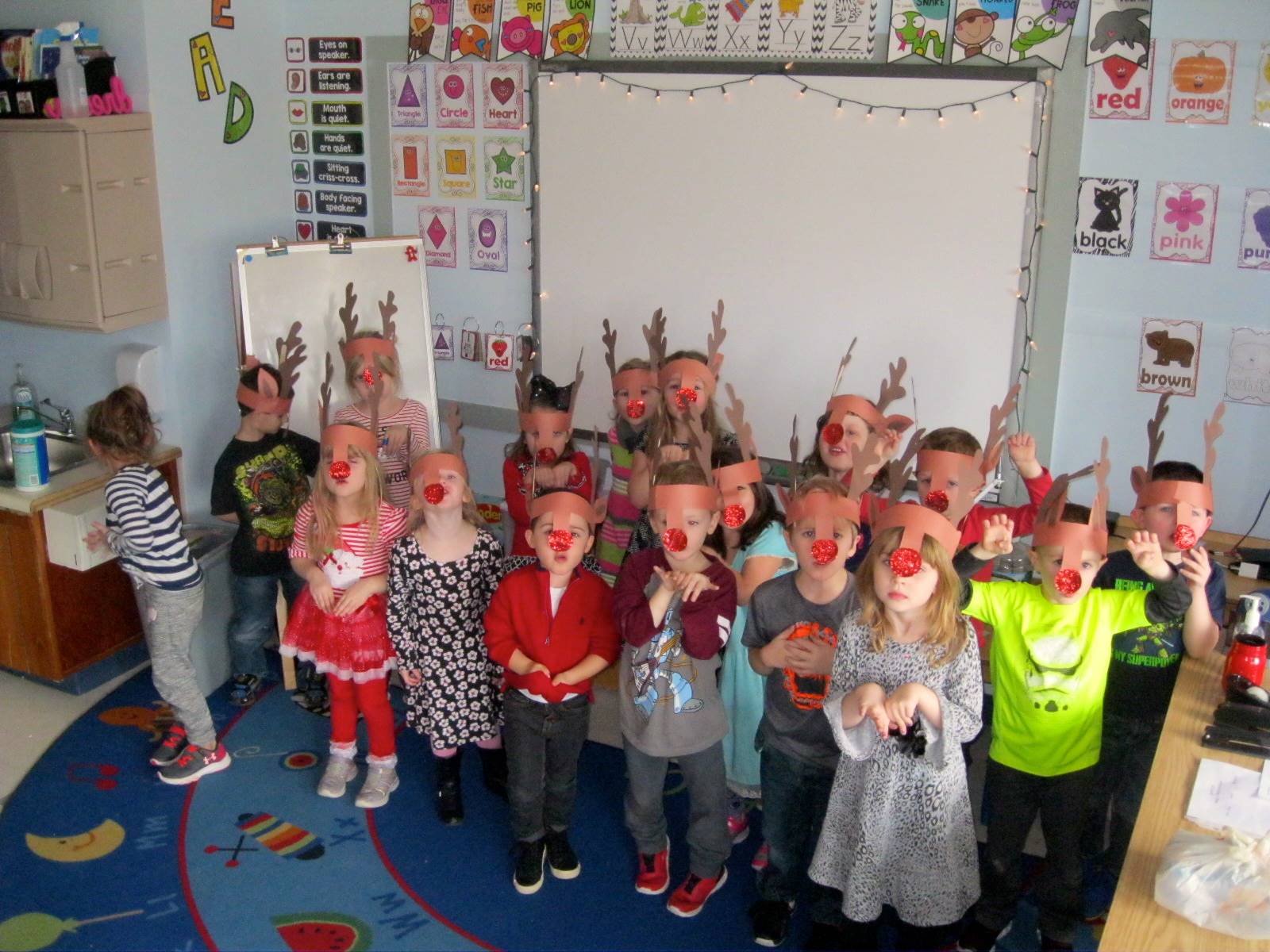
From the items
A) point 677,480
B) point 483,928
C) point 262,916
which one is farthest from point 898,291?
point 262,916

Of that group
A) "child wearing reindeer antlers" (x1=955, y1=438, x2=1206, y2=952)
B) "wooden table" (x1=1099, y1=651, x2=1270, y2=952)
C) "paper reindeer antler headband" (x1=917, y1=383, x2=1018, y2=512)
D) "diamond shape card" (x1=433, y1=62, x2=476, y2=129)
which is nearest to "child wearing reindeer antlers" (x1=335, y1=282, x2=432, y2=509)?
"diamond shape card" (x1=433, y1=62, x2=476, y2=129)

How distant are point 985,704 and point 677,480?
131 centimetres

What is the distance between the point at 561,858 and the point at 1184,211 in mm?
2345

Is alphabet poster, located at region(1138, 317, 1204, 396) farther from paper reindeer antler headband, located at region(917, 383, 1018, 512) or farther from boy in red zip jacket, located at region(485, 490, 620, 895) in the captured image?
boy in red zip jacket, located at region(485, 490, 620, 895)

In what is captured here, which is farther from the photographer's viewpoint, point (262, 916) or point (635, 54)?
point (635, 54)

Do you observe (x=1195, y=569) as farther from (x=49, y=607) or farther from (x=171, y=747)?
(x=49, y=607)

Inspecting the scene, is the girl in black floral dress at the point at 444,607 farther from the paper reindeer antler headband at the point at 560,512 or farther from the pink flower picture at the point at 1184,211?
the pink flower picture at the point at 1184,211

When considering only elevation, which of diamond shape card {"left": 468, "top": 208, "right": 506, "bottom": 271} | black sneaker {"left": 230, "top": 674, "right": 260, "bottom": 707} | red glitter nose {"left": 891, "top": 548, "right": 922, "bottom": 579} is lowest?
black sneaker {"left": 230, "top": 674, "right": 260, "bottom": 707}

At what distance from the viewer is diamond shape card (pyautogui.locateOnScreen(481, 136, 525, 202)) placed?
164 inches

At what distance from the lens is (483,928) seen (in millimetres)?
2842

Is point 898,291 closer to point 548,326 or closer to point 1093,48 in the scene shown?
point 1093,48

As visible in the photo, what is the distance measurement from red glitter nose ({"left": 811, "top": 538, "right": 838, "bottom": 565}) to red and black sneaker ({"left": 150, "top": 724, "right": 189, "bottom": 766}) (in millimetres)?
2014

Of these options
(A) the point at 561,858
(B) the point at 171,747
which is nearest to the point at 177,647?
(B) the point at 171,747

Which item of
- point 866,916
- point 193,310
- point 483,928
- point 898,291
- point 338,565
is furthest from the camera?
point 193,310
